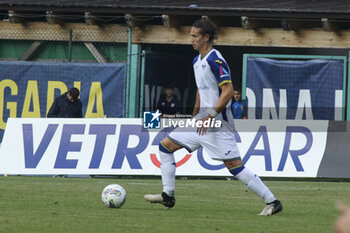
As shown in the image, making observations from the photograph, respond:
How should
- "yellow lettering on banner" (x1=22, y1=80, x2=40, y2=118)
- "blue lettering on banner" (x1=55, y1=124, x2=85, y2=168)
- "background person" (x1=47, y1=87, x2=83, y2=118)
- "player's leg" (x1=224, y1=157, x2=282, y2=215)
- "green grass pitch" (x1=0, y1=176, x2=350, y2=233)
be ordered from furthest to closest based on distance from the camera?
"yellow lettering on banner" (x1=22, y1=80, x2=40, y2=118), "background person" (x1=47, y1=87, x2=83, y2=118), "blue lettering on banner" (x1=55, y1=124, x2=85, y2=168), "player's leg" (x1=224, y1=157, x2=282, y2=215), "green grass pitch" (x1=0, y1=176, x2=350, y2=233)

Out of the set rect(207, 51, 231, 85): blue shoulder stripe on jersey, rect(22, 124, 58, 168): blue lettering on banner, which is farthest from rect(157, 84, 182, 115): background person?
rect(207, 51, 231, 85): blue shoulder stripe on jersey

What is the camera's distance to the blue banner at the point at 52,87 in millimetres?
20062

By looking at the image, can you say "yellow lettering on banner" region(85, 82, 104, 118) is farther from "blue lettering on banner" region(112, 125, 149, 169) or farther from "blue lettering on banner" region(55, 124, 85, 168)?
"blue lettering on banner" region(112, 125, 149, 169)

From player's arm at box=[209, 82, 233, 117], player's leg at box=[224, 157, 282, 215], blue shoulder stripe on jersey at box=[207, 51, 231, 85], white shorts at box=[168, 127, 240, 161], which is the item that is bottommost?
player's leg at box=[224, 157, 282, 215]

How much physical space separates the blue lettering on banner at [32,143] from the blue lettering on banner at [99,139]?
0.89 m

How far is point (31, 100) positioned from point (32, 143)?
3.24 m

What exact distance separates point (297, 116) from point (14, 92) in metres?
7.16

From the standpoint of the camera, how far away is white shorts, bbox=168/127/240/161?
8.96 m

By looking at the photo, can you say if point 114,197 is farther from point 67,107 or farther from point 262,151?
point 67,107

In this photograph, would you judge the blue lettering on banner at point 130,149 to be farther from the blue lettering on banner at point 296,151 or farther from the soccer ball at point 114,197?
the soccer ball at point 114,197

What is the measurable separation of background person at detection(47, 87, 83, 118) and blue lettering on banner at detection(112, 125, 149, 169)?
5.16 ft

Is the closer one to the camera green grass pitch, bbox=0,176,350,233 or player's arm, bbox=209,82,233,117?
green grass pitch, bbox=0,176,350,233

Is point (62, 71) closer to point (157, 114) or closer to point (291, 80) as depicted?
point (157, 114)

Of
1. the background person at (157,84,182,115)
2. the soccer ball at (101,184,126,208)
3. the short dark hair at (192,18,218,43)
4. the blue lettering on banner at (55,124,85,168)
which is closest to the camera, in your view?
the short dark hair at (192,18,218,43)
